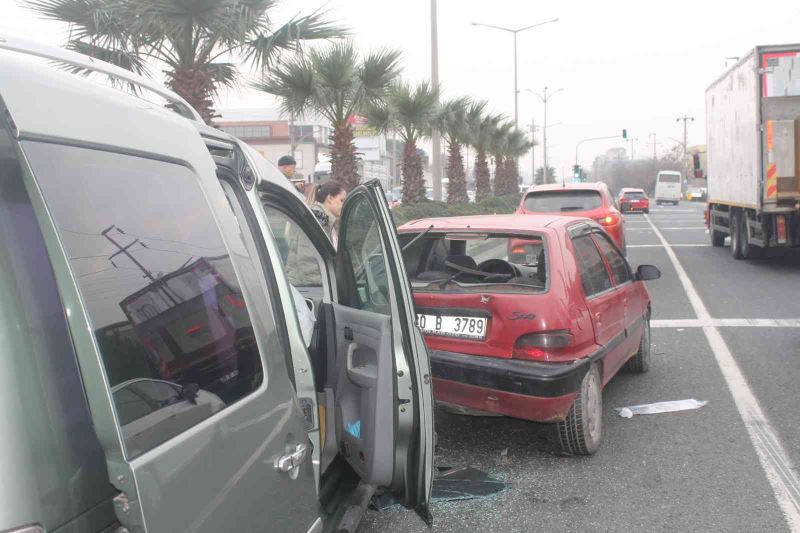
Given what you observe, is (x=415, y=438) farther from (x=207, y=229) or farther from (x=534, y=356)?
(x=534, y=356)

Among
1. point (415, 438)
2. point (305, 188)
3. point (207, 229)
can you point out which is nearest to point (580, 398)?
point (415, 438)

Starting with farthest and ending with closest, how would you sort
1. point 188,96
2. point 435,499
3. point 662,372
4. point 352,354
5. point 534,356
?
point 188,96, point 662,372, point 534,356, point 435,499, point 352,354

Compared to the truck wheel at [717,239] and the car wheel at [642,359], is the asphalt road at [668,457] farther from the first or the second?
the truck wheel at [717,239]

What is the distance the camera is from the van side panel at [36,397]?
1358 millimetres

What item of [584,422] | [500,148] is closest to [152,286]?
[584,422]

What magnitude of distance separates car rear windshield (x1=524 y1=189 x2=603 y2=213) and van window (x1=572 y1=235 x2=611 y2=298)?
631 cm

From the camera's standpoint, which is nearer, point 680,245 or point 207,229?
point 207,229

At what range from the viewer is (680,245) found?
1944 cm

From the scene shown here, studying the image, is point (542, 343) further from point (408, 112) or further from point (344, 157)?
point (408, 112)

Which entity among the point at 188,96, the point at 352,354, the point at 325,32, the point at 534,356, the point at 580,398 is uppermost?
the point at 325,32

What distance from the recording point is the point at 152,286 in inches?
73.0

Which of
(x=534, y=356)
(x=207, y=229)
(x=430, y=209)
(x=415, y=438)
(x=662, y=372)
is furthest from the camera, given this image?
(x=430, y=209)

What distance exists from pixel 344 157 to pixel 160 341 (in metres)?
14.8

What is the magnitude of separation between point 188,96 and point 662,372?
6895 mm
